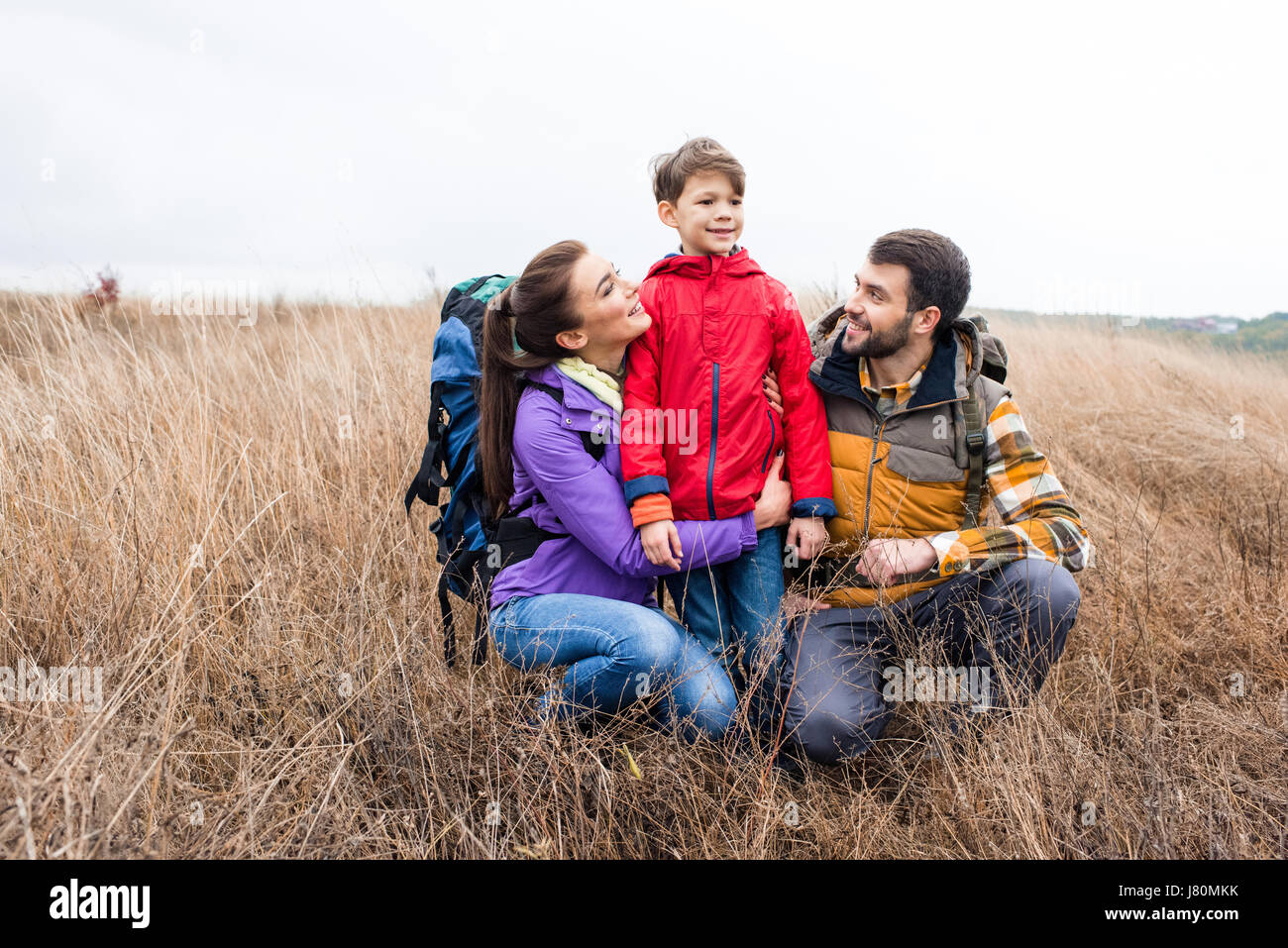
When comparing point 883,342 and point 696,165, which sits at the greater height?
point 696,165

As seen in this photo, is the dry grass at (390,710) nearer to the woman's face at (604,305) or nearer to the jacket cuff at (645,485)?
the jacket cuff at (645,485)

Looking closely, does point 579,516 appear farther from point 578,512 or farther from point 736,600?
point 736,600

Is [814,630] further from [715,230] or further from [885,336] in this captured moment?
[715,230]

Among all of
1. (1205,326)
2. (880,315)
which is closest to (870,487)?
(880,315)

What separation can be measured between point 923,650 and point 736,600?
654 millimetres

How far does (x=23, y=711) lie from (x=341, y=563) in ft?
4.51

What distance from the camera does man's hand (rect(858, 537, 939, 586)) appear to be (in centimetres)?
263

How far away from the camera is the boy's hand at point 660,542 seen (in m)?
2.47

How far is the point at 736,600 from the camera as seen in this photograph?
9.16 feet

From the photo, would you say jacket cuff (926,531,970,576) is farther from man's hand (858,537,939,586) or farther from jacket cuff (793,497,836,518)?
jacket cuff (793,497,836,518)

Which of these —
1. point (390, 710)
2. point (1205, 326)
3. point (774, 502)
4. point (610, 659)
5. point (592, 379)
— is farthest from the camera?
point (1205, 326)

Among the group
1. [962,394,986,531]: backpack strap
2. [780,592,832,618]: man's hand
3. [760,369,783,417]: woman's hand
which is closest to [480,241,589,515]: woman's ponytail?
[760,369,783,417]: woman's hand

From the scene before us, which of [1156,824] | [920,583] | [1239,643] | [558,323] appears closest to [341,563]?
[558,323]

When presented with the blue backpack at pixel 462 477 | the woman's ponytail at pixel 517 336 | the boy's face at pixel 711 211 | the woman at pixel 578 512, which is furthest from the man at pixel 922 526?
the blue backpack at pixel 462 477
